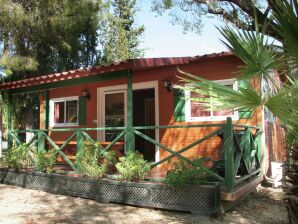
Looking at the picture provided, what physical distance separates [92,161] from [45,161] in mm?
1422

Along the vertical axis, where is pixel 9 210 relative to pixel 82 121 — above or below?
below

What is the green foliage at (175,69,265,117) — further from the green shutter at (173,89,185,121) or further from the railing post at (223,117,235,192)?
the green shutter at (173,89,185,121)

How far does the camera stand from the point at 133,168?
238 inches

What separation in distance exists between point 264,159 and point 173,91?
2.65 m

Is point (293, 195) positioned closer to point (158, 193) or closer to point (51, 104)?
point (158, 193)

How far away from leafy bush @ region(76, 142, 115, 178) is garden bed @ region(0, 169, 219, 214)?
0.16 meters

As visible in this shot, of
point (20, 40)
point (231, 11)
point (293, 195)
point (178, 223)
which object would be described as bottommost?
point (178, 223)

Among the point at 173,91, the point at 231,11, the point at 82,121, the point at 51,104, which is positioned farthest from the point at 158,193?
the point at 231,11

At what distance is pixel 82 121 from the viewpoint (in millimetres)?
10156

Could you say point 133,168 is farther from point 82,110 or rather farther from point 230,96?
point 82,110

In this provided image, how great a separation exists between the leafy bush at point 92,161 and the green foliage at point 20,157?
1.95 metres

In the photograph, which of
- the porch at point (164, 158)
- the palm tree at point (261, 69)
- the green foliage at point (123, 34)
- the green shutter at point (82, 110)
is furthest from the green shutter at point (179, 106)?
the green foliage at point (123, 34)

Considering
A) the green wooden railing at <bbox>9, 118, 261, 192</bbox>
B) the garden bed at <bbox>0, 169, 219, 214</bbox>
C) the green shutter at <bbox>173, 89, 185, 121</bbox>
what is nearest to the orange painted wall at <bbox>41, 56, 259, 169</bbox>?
the green shutter at <bbox>173, 89, 185, 121</bbox>

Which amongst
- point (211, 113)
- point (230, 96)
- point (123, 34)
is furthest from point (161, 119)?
point (123, 34)
